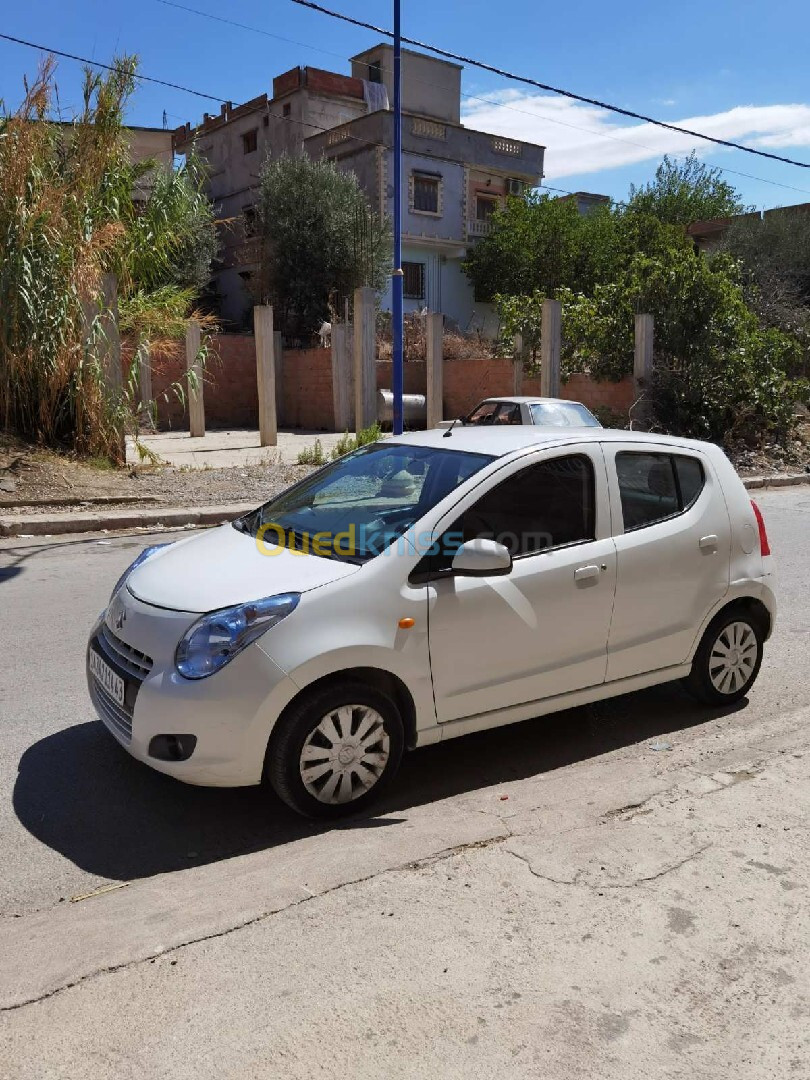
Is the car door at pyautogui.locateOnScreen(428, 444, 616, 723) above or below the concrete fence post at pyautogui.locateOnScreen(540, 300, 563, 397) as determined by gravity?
below

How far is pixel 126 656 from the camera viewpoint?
3.56 metres

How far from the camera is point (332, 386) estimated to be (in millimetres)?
24562

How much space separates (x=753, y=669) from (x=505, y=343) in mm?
19002

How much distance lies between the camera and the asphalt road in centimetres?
331

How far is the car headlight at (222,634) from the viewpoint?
331 centimetres

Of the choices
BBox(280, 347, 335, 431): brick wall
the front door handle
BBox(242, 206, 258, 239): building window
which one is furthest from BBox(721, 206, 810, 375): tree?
the front door handle

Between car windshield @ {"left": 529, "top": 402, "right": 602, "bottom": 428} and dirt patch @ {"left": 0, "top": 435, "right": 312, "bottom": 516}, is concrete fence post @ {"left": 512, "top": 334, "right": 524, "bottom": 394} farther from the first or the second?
dirt patch @ {"left": 0, "top": 435, "right": 312, "bottom": 516}

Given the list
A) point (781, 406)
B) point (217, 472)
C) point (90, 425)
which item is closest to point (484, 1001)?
point (90, 425)

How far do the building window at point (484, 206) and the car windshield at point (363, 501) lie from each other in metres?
38.1

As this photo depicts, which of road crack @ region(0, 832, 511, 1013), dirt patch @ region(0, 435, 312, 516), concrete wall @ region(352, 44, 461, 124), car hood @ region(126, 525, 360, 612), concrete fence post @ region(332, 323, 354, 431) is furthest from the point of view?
concrete wall @ region(352, 44, 461, 124)

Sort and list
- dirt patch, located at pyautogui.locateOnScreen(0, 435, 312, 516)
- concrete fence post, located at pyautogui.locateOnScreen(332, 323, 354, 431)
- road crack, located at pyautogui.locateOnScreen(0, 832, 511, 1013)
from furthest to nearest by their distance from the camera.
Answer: concrete fence post, located at pyautogui.locateOnScreen(332, 323, 354, 431), dirt patch, located at pyautogui.locateOnScreen(0, 435, 312, 516), road crack, located at pyautogui.locateOnScreen(0, 832, 511, 1013)

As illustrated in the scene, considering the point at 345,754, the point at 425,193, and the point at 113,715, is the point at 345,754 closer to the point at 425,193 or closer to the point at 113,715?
the point at 113,715

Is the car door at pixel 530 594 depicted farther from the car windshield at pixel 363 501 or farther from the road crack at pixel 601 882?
the road crack at pixel 601 882

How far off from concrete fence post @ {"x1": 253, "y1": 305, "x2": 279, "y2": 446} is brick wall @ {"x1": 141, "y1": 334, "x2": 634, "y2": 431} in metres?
6.12
